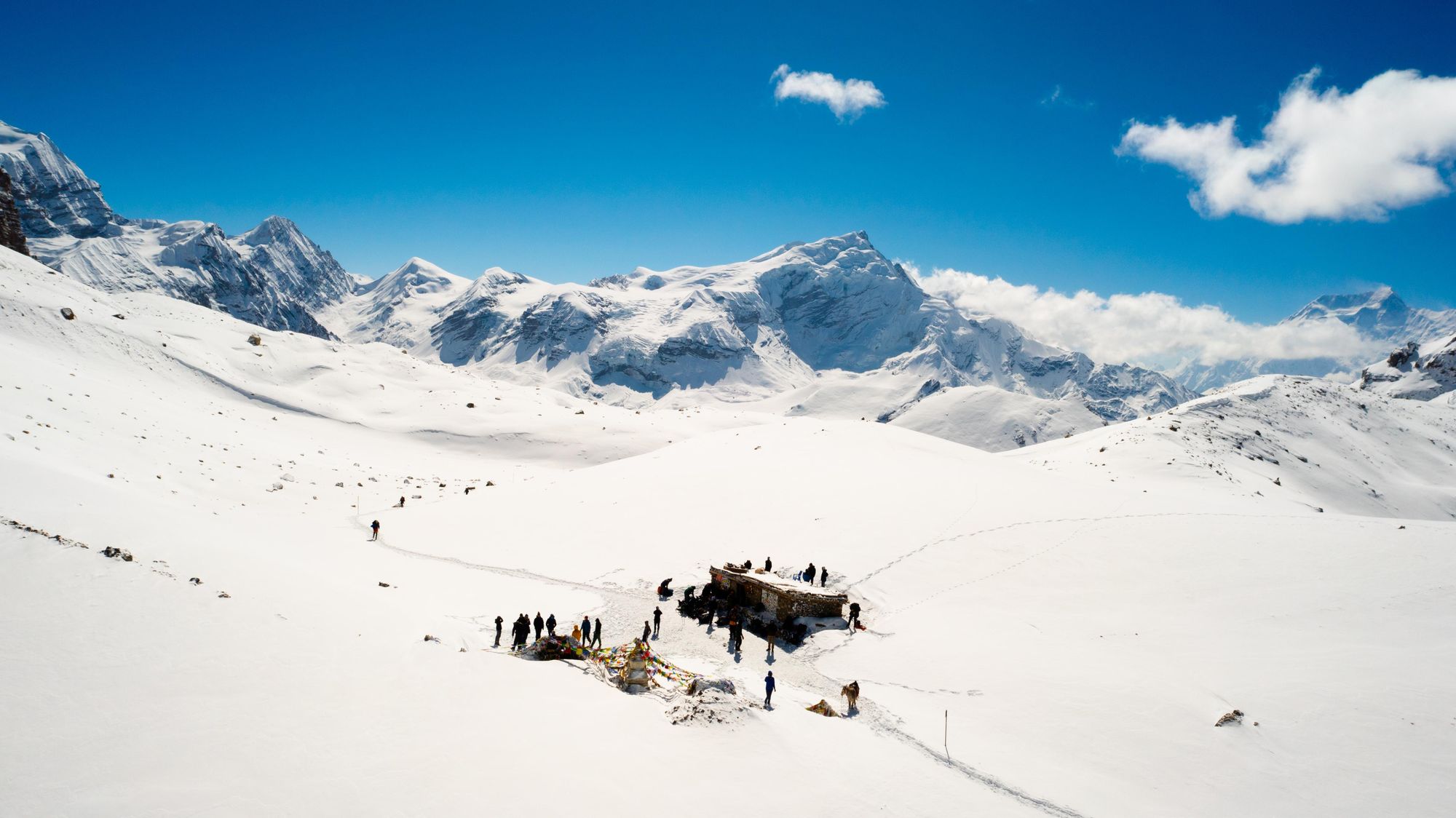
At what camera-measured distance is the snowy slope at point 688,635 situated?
11.9m

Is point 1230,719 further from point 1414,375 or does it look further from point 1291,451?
point 1414,375

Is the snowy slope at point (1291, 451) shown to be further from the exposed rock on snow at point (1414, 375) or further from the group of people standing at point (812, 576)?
the exposed rock on snow at point (1414, 375)

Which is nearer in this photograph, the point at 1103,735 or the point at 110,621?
the point at 110,621

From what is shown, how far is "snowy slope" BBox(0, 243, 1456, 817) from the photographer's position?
11.9m

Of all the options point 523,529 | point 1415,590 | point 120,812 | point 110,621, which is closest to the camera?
point 120,812

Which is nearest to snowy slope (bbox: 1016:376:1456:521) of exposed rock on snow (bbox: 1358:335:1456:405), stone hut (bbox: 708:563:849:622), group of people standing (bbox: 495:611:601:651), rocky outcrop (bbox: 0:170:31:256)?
stone hut (bbox: 708:563:849:622)

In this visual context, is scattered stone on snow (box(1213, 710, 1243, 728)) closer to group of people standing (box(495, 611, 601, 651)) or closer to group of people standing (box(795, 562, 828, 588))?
group of people standing (box(795, 562, 828, 588))

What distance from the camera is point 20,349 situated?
1911 inches

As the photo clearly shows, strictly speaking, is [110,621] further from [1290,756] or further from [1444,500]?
[1444,500]

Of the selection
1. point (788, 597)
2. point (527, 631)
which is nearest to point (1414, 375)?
point (788, 597)

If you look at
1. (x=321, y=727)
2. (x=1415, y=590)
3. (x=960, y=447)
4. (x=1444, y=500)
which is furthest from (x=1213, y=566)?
(x=1444, y=500)

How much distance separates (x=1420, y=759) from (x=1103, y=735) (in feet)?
23.5

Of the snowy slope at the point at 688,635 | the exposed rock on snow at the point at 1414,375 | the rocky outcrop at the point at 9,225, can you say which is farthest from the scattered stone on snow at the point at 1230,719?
the exposed rock on snow at the point at 1414,375

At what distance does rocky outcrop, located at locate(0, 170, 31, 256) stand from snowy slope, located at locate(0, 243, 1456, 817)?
75.0 m
